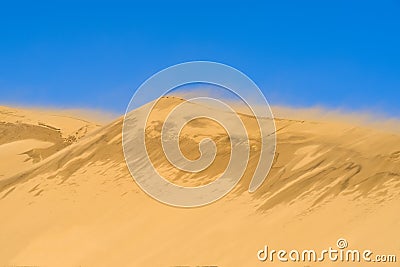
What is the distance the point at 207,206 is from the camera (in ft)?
50.8

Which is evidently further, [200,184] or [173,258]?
[200,184]

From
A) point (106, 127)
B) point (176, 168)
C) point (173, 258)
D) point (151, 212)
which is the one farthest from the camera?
point (106, 127)

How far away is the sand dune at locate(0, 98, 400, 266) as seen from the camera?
1335 cm

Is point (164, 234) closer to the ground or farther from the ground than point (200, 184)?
closer to the ground

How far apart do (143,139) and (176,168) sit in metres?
1.99

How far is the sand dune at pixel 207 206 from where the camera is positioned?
1335 centimetres

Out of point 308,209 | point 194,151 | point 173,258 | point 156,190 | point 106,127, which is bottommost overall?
point 173,258

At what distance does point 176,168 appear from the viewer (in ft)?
56.7

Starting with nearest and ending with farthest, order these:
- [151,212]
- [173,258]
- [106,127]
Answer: [173,258] < [151,212] < [106,127]

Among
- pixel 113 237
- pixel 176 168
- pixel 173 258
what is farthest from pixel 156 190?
pixel 173 258

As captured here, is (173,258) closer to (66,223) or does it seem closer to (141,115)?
(66,223)

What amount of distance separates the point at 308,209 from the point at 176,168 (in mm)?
4604

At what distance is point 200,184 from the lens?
53.7 ft

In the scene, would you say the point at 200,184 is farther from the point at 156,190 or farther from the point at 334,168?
the point at 334,168
